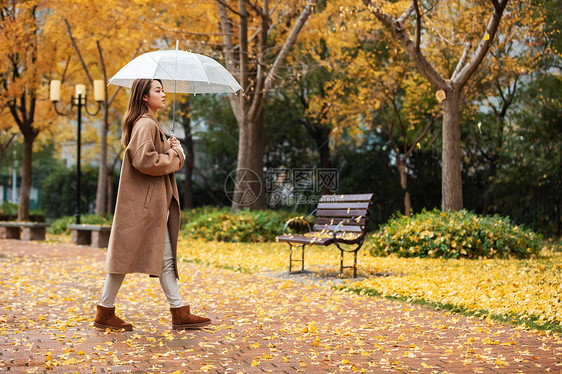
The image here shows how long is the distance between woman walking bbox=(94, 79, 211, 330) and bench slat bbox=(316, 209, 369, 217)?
13.0ft

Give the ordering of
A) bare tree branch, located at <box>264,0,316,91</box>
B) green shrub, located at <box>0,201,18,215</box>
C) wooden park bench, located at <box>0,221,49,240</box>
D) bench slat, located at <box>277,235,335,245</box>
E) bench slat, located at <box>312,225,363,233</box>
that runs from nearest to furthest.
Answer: bench slat, located at <box>277,235,335,245</box>, bench slat, located at <box>312,225,363,233</box>, bare tree branch, located at <box>264,0,316,91</box>, wooden park bench, located at <box>0,221,49,240</box>, green shrub, located at <box>0,201,18,215</box>

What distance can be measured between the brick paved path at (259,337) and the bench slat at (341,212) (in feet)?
4.66

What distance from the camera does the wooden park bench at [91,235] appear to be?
14672 millimetres

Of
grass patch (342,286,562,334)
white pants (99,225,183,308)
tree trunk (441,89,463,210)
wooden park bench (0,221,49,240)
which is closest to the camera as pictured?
white pants (99,225,183,308)

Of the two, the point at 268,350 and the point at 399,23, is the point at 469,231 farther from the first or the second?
the point at 268,350

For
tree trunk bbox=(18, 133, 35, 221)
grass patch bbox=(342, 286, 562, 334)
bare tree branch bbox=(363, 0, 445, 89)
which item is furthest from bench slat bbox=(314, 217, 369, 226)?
tree trunk bbox=(18, 133, 35, 221)

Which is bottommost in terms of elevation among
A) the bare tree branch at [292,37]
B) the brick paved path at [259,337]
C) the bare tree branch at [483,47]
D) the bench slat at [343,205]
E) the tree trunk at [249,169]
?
the brick paved path at [259,337]

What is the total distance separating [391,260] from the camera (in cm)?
1093

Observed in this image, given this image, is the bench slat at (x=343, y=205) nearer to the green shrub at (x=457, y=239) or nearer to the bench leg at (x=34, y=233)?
the green shrub at (x=457, y=239)

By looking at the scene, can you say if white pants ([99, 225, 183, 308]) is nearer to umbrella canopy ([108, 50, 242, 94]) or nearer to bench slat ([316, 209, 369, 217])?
umbrella canopy ([108, 50, 242, 94])

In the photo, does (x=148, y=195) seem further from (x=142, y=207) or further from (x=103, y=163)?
(x=103, y=163)

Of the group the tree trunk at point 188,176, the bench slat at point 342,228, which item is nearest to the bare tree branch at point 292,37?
the bench slat at point 342,228

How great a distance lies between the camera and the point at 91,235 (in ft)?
51.8

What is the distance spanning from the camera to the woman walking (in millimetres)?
5203
